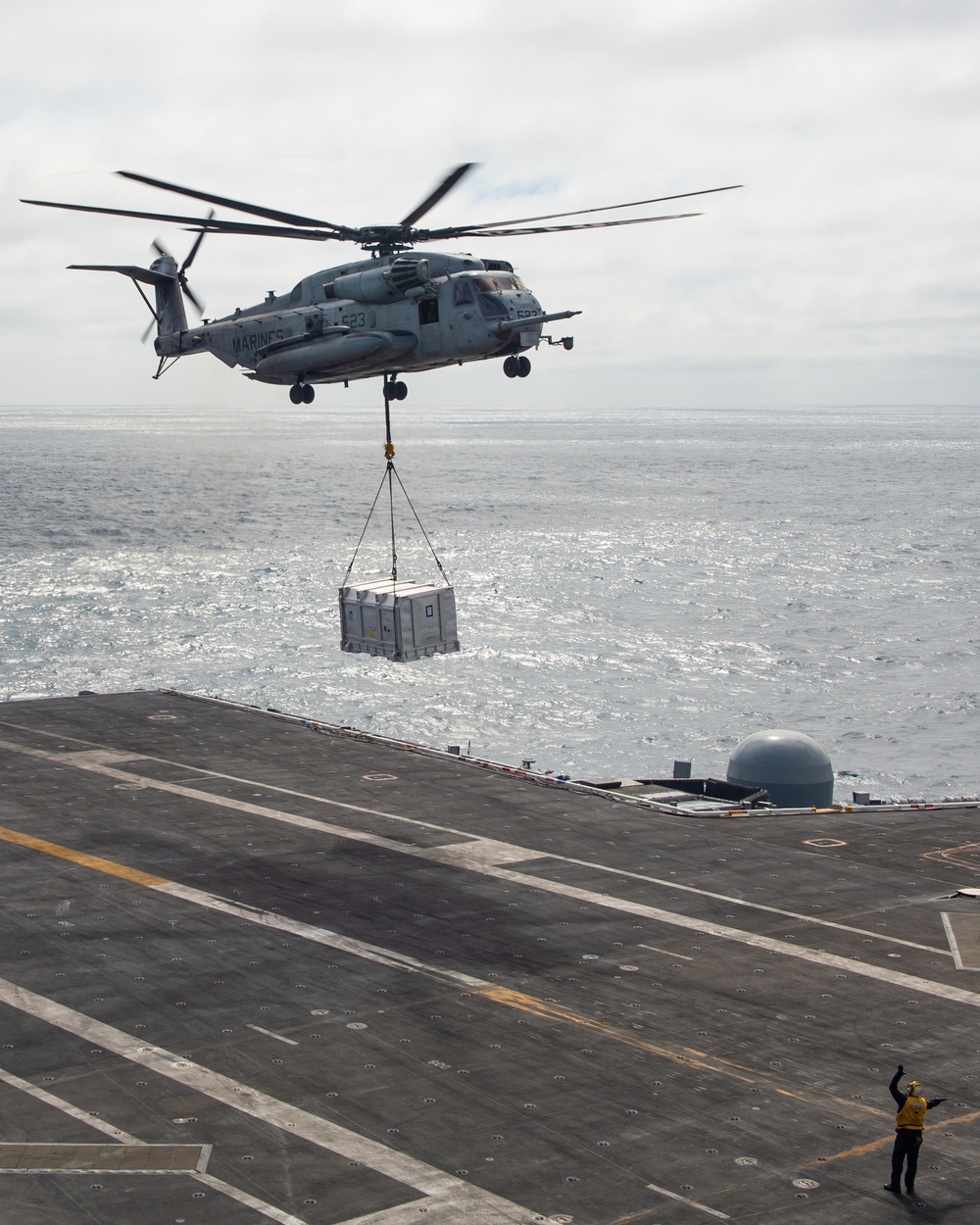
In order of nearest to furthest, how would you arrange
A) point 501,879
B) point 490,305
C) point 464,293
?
point 501,879 → point 490,305 → point 464,293

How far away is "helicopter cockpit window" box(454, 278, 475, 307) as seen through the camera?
119 ft

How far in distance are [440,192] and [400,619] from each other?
1543 centimetres

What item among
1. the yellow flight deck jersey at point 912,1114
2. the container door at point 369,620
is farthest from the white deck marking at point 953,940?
the container door at point 369,620

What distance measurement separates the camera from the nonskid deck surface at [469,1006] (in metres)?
18.7

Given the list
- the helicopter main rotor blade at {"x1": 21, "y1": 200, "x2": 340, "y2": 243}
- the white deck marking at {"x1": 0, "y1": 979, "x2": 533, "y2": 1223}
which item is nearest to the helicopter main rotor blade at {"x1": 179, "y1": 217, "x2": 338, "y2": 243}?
the helicopter main rotor blade at {"x1": 21, "y1": 200, "x2": 340, "y2": 243}

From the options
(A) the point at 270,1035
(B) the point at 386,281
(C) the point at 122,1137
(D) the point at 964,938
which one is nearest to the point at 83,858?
(A) the point at 270,1035

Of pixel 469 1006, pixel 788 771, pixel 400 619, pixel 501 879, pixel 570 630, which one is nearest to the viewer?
pixel 469 1006

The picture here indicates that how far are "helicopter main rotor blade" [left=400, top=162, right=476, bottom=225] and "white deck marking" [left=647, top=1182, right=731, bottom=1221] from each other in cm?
2121

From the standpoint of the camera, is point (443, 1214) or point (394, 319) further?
point (394, 319)

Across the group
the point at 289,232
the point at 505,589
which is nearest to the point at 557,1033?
the point at 289,232

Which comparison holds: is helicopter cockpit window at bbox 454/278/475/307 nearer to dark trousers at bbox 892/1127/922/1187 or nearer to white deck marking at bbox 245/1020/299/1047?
white deck marking at bbox 245/1020/299/1047

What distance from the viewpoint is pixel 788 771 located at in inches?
1796

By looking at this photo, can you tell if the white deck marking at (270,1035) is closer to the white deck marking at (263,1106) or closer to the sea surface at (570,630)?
the white deck marking at (263,1106)

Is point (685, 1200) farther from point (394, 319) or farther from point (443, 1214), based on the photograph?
point (394, 319)
